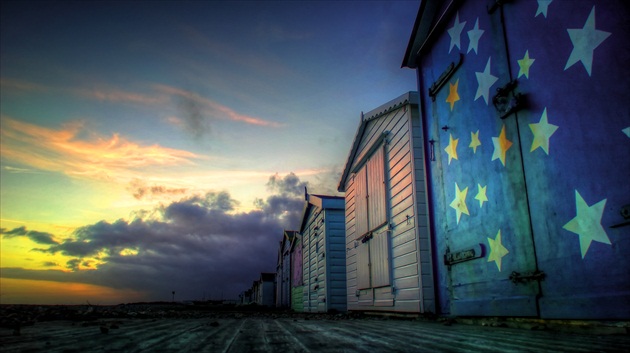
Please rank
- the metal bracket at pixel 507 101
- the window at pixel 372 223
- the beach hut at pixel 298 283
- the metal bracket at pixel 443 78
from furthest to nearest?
the beach hut at pixel 298 283, the window at pixel 372 223, the metal bracket at pixel 443 78, the metal bracket at pixel 507 101

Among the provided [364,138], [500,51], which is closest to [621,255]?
[500,51]

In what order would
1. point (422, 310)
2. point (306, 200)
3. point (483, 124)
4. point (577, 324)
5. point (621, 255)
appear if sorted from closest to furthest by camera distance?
point (621, 255), point (577, 324), point (483, 124), point (422, 310), point (306, 200)

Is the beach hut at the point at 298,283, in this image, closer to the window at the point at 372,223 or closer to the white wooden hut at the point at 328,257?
the white wooden hut at the point at 328,257

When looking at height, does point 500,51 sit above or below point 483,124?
above

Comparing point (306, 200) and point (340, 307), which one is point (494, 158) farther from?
point (306, 200)

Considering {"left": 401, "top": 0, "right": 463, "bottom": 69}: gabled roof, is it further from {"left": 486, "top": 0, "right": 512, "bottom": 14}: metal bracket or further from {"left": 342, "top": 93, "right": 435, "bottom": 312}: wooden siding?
{"left": 486, "top": 0, "right": 512, "bottom": 14}: metal bracket

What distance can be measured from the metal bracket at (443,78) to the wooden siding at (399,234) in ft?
2.51

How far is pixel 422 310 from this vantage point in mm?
6230

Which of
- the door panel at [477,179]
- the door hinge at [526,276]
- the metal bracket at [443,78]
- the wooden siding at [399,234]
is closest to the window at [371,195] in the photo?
the wooden siding at [399,234]

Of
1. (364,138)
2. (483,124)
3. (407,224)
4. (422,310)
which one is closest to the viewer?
(483,124)

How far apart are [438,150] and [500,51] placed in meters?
2.06

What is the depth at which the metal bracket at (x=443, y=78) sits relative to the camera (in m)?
5.71

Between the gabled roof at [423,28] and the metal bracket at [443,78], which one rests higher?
the gabled roof at [423,28]

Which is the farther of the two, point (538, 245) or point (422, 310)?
point (422, 310)
